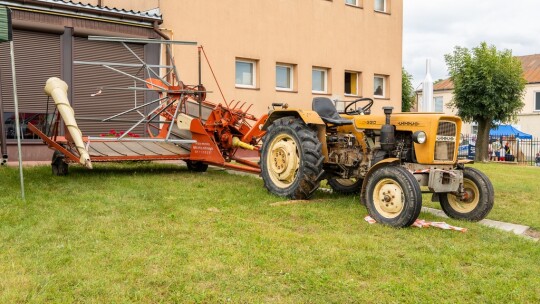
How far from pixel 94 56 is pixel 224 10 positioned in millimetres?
3763

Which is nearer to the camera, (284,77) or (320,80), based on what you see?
(284,77)

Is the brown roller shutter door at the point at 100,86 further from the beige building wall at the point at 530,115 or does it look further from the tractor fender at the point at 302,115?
the beige building wall at the point at 530,115

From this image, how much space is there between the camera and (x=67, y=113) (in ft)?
26.1

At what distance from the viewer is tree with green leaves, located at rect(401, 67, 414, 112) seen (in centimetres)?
3725

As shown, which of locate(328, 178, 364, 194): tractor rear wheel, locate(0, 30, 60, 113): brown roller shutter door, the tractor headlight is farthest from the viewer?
locate(0, 30, 60, 113): brown roller shutter door

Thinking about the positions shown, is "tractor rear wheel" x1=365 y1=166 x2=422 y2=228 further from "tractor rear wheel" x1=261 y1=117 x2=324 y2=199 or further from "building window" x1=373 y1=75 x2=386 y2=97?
"building window" x1=373 y1=75 x2=386 y2=97

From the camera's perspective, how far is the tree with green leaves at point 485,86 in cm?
2341

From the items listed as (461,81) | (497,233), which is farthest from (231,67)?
(461,81)

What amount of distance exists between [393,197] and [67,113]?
487 cm

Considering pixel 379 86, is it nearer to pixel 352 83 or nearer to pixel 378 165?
pixel 352 83

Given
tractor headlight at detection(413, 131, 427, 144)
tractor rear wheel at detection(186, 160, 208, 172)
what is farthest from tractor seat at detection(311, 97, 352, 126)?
tractor rear wheel at detection(186, 160, 208, 172)

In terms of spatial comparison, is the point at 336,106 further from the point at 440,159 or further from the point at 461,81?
the point at 461,81

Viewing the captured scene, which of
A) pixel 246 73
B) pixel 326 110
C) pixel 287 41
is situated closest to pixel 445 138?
pixel 326 110

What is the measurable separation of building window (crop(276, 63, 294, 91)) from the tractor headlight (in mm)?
10053
